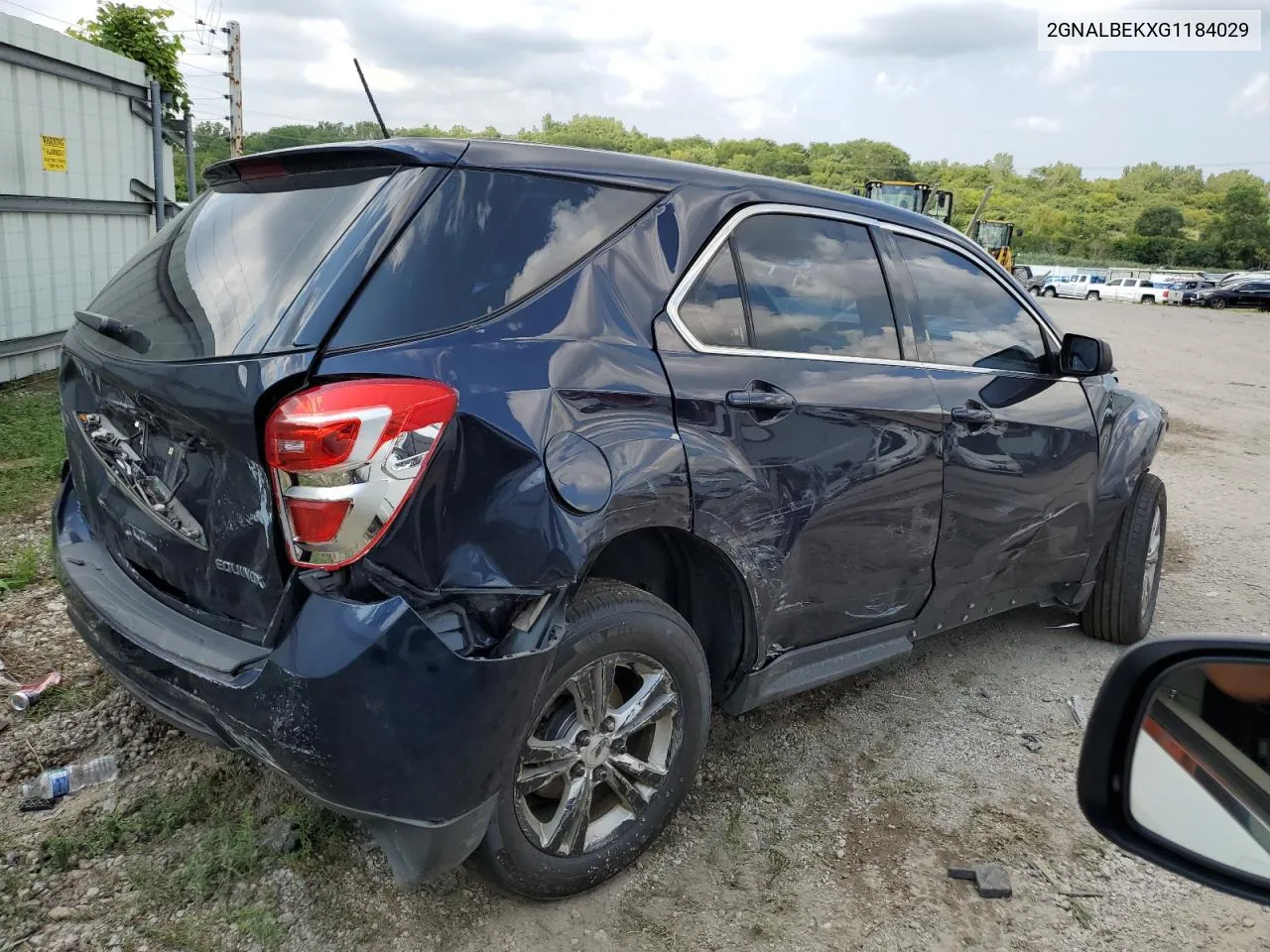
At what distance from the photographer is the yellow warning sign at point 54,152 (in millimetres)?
7703

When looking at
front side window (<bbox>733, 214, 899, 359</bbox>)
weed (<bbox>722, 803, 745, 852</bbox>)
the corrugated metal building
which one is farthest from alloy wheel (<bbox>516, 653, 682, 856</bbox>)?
the corrugated metal building

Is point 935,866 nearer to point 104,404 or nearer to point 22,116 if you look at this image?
point 104,404

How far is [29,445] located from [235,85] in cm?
2520

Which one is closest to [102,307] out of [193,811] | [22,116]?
[193,811]

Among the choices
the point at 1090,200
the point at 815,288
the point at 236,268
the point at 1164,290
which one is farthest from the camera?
the point at 1090,200

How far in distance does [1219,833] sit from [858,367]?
72.7 inches

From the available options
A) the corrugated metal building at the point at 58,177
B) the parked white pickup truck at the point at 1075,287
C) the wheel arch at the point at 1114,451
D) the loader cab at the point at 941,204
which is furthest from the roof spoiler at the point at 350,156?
the parked white pickup truck at the point at 1075,287

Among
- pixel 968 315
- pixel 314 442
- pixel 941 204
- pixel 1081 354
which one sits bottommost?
pixel 314 442

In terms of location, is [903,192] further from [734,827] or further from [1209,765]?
[1209,765]

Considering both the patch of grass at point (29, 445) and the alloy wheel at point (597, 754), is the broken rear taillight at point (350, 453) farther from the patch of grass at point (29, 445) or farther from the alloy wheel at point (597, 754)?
the patch of grass at point (29, 445)

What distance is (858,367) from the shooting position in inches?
114

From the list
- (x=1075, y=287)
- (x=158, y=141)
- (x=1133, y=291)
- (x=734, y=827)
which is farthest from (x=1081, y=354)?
(x=1075, y=287)

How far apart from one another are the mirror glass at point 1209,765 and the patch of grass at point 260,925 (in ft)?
6.21

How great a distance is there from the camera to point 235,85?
89.5ft
